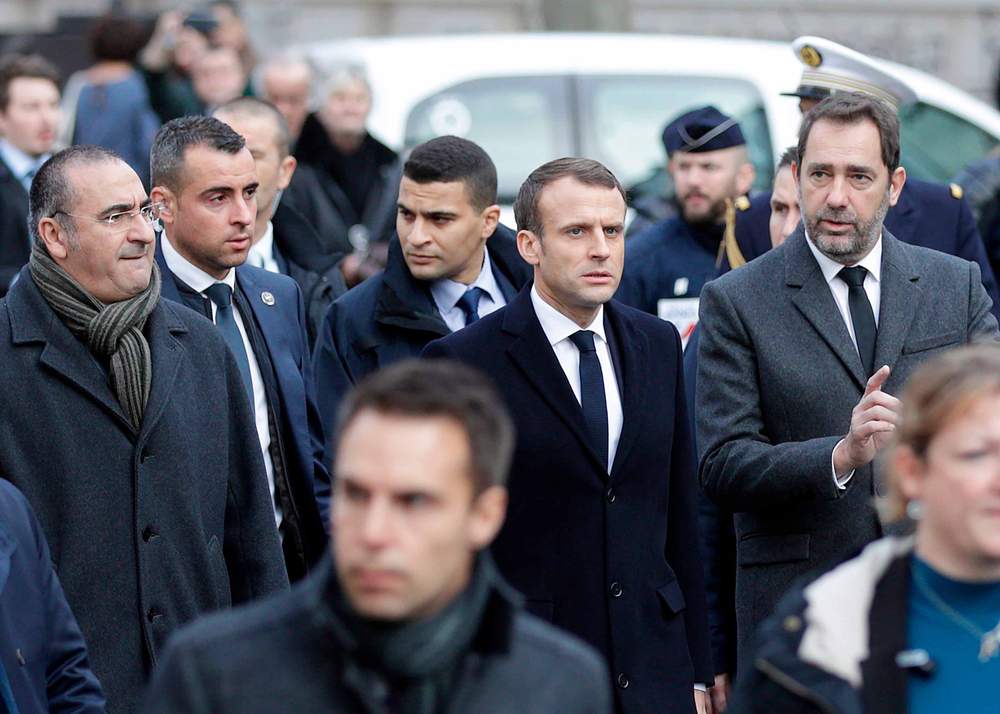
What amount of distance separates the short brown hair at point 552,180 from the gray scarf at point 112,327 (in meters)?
1.05

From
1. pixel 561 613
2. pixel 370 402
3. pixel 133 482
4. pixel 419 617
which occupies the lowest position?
pixel 561 613

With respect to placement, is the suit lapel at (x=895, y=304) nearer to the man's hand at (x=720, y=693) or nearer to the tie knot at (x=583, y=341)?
the tie knot at (x=583, y=341)

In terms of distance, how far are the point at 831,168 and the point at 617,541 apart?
1.22 meters

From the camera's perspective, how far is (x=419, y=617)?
3111 mm

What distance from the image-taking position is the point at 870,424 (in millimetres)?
4949

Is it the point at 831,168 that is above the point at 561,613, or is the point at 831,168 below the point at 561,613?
above

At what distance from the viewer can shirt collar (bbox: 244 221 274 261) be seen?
A: 7480 millimetres

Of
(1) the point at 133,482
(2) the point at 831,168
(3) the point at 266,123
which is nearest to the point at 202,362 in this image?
(1) the point at 133,482

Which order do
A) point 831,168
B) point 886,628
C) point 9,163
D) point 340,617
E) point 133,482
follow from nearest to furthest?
1. point 340,617
2. point 886,628
3. point 133,482
4. point 831,168
5. point 9,163

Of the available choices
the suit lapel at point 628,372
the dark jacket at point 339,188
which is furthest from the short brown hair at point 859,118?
the dark jacket at point 339,188

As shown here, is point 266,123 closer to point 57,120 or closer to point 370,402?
point 57,120

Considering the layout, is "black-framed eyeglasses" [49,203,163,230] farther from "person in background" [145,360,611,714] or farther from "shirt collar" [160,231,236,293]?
"person in background" [145,360,611,714]

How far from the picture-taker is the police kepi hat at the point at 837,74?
22.8 feet

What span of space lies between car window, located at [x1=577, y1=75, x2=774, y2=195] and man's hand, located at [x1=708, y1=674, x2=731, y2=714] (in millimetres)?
5103
